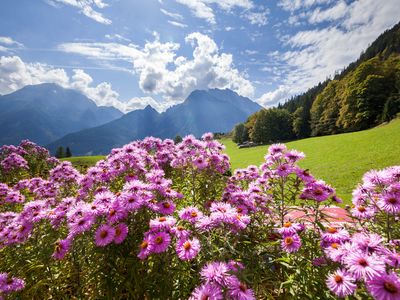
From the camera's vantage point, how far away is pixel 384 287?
4.34 ft

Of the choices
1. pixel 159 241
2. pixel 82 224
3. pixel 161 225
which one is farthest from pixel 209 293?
pixel 82 224

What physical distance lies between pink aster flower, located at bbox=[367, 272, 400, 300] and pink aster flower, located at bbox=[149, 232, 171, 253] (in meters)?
1.33

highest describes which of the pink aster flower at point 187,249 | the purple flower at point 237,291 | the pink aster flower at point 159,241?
the pink aster flower at point 159,241

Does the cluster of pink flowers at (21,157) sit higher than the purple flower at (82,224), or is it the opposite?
the cluster of pink flowers at (21,157)

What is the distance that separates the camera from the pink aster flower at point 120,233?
205 cm

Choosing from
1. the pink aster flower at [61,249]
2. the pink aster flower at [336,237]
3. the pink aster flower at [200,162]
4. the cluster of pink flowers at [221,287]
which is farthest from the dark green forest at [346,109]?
the pink aster flower at [61,249]

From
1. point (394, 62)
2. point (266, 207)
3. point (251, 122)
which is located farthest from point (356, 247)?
point (251, 122)

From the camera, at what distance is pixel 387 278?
1333 millimetres

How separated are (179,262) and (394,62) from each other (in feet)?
188

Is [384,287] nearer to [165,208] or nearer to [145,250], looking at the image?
[145,250]

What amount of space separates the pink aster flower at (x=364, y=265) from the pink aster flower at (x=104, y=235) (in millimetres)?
1714

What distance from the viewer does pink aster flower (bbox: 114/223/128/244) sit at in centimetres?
205

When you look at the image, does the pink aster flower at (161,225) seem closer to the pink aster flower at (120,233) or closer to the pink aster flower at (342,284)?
the pink aster flower at (120,233)

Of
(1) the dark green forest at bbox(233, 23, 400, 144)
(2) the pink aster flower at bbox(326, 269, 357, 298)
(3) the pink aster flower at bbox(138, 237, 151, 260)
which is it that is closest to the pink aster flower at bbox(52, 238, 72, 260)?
(3) the pink aster flower at bbox(138, 237, 151, 260)
